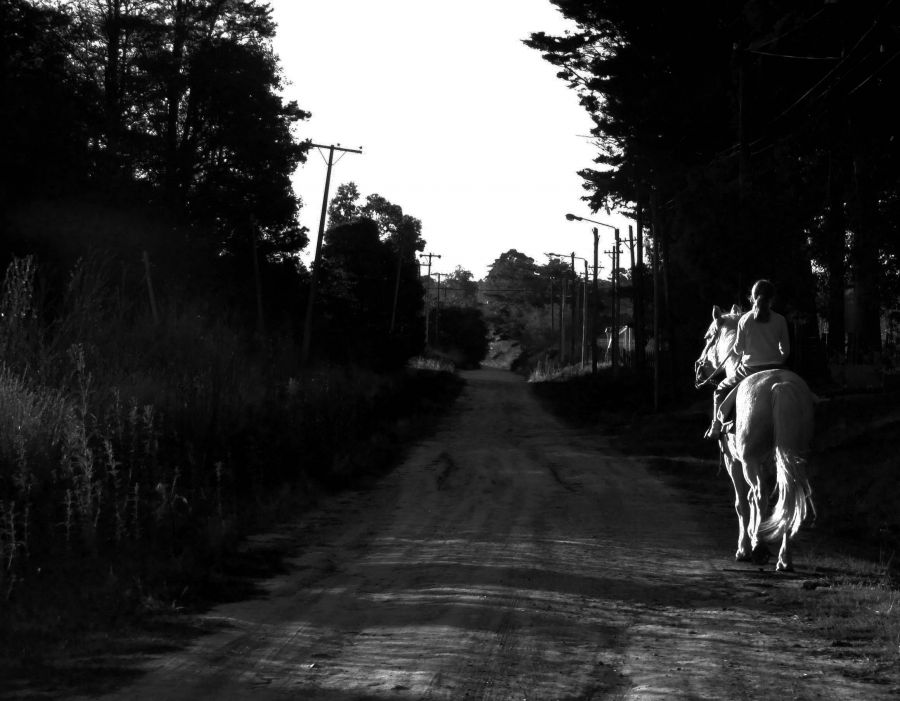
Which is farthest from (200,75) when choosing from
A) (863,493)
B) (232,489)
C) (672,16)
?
(863,493)

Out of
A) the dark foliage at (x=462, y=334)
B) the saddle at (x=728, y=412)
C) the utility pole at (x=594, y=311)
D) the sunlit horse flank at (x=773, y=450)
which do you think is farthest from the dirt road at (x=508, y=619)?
the dark foliage at (x=462, y=334)

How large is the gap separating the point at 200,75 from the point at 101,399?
3076 cm

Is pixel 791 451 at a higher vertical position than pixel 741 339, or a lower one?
lower

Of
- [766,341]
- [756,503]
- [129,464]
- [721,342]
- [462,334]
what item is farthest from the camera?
[462,334]

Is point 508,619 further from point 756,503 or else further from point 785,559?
point 756,503

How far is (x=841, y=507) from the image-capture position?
13.8 metres

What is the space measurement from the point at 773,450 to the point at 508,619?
369cm

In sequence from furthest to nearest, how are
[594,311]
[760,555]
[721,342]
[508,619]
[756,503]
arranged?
[594,311] < [721,342] < [756,503] < [760,555] < [508,619]

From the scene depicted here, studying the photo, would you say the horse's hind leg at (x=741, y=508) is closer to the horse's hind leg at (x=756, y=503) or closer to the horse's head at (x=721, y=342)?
the horse's hind leg at (x=756, y=503)

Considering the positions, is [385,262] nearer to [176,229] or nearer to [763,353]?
[176,229]

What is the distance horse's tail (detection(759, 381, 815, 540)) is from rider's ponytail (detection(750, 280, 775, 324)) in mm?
869

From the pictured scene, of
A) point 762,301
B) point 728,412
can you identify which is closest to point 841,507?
point 728,412

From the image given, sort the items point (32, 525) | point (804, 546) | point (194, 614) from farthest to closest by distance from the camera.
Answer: point (804, 546)
point (32, 525)
point (194, 614)

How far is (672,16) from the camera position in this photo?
27109 millimetres
